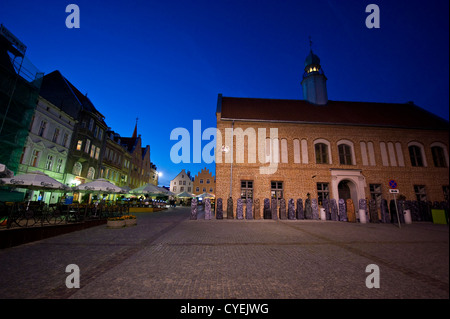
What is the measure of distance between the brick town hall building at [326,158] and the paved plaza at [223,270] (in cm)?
1013

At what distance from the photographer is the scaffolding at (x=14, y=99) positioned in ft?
48.4

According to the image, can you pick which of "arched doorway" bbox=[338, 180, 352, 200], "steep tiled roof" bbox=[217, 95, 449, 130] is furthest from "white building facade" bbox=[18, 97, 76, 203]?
"arched doorway" bbox=[338, 180, 352, 200]

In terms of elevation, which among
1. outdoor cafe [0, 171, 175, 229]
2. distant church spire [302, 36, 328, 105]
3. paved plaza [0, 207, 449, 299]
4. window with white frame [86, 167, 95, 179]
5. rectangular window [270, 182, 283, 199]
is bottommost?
paved plaza [0, 207, 449, 299]

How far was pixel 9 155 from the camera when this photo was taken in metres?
15.2

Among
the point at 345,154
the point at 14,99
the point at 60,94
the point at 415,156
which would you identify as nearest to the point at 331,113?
the point at 345,154

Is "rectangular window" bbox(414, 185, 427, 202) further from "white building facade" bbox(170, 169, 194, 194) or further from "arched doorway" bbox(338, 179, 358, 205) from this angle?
"white building facade" bbox(170, 169, 194, 194)

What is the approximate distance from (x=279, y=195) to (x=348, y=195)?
22.3 ft

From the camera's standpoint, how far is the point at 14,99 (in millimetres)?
15352

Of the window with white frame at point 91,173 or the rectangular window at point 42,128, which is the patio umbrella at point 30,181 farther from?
the window with white frame at point 91,173

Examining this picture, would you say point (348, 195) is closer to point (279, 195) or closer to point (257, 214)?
point (279, 195)

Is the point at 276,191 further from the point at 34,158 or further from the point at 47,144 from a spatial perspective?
the point at 47,144

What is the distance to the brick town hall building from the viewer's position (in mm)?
16328

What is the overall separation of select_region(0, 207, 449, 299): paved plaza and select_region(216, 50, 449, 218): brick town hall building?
10.1 m
